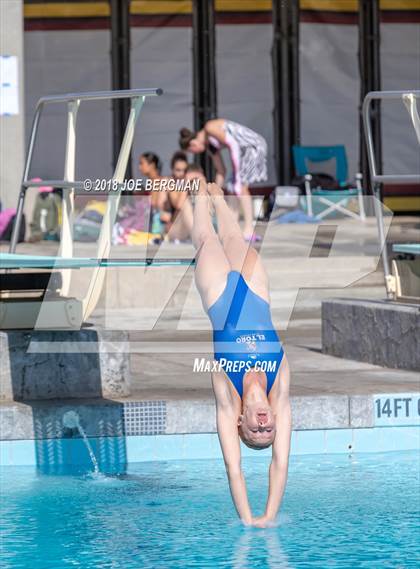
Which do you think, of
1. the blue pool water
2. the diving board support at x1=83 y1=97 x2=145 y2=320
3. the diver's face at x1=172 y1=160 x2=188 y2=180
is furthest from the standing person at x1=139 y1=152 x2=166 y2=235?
the blue pool water

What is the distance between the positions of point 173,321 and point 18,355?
370 cm

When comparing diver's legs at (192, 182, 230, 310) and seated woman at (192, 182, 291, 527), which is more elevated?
diver's legs at (192, 182, 230, 310)

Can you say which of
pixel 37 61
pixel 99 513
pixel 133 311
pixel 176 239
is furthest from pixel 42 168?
pixel 99 513

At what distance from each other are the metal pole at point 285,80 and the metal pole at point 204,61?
0.91 m

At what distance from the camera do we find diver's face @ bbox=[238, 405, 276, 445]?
5.70 m

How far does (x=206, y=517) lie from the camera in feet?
20.9

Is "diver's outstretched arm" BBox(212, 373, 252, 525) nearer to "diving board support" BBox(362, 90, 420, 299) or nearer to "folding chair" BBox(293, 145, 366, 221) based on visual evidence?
"diving board support" BBox(362, 90, 420, 299)

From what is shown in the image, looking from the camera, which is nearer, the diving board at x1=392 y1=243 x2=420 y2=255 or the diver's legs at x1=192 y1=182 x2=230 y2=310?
the diver's legs at x1=192 y1=182 x2=230 y2=310

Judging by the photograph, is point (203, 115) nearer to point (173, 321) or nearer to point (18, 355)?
point (173, 321)

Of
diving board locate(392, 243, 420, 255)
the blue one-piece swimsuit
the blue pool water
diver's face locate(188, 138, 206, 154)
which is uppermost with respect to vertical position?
diver's face locate(188, 138, 206, 154)

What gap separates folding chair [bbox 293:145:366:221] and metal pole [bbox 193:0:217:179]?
1.62 meters

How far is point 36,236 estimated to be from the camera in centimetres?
1458

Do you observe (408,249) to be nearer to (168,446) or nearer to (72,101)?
(168,446)

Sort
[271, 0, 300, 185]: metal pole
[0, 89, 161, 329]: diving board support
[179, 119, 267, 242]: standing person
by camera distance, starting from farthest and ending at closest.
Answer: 1. [271, 0, 300, 185]: metal pole
2. [179, 119, 267, 242]: standing person
3. [0, 89, 161, 329]: diving board support
